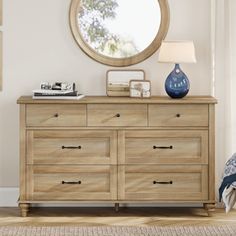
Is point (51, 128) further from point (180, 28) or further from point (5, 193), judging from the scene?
point (180, 28)

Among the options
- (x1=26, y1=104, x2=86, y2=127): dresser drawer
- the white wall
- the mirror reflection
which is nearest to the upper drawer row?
(x1=26, y1=104, x2=86, y2=127): dresser drawer

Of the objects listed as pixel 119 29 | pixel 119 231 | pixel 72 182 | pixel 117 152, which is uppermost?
pixel 119 29

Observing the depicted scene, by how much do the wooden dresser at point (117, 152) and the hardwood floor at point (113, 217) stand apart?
0.40 ft

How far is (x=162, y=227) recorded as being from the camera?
5.29 metres

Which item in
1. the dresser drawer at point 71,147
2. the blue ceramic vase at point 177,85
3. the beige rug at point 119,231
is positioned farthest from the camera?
the blue ceramic vase at point 177,85

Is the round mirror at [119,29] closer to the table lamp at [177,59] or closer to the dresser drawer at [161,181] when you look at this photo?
the table lamp at [177,59]

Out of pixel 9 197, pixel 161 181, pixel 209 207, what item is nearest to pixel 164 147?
pixel 161 181

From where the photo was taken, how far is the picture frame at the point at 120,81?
5824 millimetres

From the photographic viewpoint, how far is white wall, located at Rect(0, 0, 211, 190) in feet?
19.2

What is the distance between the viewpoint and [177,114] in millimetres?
5492

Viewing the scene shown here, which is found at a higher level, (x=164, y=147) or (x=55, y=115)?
(x=55, y=115)

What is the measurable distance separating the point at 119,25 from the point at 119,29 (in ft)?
0.10

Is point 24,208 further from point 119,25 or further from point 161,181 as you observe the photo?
point 119,25

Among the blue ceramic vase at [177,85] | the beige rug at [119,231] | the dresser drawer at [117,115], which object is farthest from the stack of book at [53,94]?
the beige rug at [119,231]
